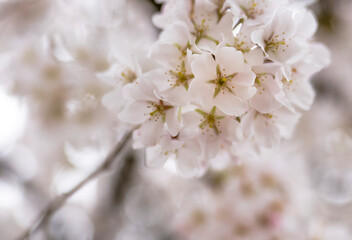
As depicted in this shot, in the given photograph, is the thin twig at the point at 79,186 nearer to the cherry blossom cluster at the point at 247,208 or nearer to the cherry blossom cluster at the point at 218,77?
the cherry blossom cluster at the point at 218,77

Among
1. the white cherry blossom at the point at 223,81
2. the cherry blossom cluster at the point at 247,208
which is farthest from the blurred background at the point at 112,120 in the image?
the white cherry blossom at the point at 223,81

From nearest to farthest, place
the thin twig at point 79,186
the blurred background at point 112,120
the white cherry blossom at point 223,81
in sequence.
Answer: the white cherry blossom at point 223,81 < the thin twig at point 79,186 < the blurred background at point 112,120

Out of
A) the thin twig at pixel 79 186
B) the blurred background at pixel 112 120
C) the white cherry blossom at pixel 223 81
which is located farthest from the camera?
the blurred background at pixel 112 120

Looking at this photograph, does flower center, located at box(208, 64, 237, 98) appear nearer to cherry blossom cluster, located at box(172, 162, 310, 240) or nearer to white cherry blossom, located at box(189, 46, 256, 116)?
white cherry blossom, located at box(189, 46, 256, 116)

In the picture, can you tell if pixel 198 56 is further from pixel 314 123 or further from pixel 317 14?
pixel 314 123

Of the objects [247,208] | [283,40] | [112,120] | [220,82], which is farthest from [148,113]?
[247,208]

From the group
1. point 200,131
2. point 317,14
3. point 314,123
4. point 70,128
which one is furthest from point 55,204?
point 314,123

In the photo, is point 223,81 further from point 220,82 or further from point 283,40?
point 283,40

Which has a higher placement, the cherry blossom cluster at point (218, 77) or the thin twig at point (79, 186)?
the cherry blossom cluster at point (218, 77)
